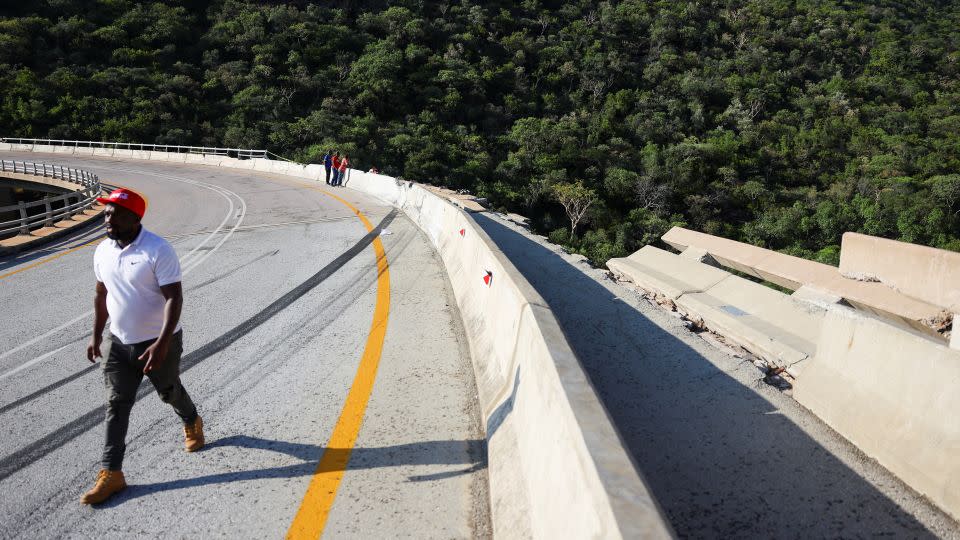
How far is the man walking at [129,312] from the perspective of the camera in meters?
3.24

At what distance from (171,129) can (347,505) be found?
58.6 meters

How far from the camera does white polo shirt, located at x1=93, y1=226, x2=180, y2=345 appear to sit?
324 centimetres

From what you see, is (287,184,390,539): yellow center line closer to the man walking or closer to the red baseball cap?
the man walking

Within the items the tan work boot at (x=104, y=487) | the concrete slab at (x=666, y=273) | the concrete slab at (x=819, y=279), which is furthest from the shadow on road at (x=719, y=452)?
the tan work boot at (x=104, y=487)

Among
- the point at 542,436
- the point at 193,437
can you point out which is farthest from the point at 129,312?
the point at 542,436

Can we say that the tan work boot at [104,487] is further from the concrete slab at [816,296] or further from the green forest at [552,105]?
the green forest at [552,105]

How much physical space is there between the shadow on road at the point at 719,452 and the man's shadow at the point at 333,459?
1.23m

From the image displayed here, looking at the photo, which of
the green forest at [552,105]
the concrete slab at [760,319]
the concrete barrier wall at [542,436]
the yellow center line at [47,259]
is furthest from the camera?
the green forest at [552,105]

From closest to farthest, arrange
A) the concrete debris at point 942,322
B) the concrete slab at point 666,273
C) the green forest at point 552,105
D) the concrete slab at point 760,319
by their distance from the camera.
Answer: the concrete slab at point 760,319, the concrete debris at point 942,322, the concrete slab at point 666,273, the green forest at point 552,105

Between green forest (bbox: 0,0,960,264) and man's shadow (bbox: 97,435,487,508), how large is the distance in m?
39.7

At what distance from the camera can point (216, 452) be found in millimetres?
3736

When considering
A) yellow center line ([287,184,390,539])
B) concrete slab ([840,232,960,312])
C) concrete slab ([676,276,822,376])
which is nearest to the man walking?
yellow center line ([287,184,390,539])

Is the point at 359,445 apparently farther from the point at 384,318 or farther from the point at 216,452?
the point at 384,318

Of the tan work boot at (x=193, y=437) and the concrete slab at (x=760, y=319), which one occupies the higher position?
the concrete slab at (x=760, y=319)
